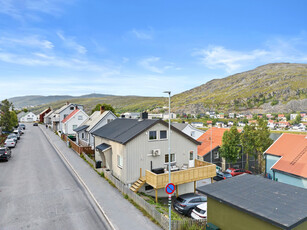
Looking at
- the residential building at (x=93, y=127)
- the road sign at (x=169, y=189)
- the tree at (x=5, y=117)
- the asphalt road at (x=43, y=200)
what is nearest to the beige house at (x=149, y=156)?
the asphalt road at (x=43, y=200)

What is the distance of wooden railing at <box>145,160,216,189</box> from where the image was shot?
63.2 feet

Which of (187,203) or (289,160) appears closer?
(187,203)

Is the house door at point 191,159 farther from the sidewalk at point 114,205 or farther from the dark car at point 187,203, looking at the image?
the sidewalk at point 114,205

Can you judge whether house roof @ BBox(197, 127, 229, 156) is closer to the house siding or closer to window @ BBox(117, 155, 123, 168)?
the house siding

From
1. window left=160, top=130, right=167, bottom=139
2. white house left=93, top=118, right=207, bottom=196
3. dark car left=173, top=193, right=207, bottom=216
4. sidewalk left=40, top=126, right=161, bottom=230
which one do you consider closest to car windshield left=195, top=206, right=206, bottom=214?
dark car left=173, top=193, right=207, bottom=216

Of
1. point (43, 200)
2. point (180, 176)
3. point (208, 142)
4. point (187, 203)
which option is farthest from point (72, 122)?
point (187, 203)

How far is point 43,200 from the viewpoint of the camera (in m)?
17.6

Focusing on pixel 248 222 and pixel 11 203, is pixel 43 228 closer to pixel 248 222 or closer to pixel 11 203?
pixel 11 203

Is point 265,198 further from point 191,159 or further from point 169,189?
point 191,159

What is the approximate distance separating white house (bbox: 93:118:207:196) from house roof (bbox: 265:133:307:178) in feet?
34.1

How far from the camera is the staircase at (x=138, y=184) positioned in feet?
66.0

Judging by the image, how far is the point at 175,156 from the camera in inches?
949

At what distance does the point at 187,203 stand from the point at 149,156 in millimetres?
6427

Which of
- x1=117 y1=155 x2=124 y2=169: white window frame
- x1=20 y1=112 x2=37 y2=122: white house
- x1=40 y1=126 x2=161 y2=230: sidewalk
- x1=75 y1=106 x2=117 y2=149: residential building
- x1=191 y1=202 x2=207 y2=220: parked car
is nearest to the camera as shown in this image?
x1=40 y1=126 x2=161 y2=230: sidewalk
